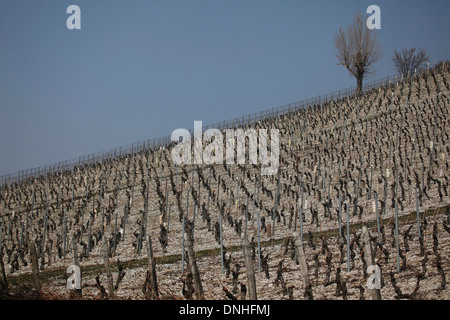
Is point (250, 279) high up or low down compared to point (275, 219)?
down

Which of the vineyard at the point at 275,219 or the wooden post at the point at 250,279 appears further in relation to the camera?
the vineyard at the point at 275,219

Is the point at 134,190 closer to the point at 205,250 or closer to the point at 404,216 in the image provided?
the point at 205,250

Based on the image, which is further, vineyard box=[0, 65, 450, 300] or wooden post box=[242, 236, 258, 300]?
vineyard box=[0, 65, 450, 300]

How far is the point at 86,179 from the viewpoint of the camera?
3203cm

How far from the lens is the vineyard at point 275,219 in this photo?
10.3 m

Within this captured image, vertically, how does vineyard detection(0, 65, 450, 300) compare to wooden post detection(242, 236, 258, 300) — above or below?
above

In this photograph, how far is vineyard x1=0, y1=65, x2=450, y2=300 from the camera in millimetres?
10273

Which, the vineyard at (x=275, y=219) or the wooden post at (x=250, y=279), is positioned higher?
the vineyard at (x=275, y=219)

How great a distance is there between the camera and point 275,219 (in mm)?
18406

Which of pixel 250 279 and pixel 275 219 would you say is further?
pixel 275 219

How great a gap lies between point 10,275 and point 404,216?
13304 mm

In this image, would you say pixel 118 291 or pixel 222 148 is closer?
pixel 118 291
